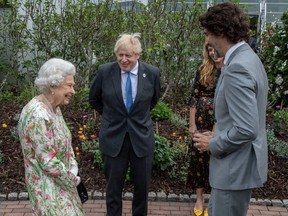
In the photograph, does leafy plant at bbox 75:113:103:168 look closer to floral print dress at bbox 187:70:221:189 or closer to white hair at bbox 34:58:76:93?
floral print dress at bbox 187:70:221:189

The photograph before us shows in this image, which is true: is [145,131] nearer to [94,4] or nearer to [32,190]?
[32,190]

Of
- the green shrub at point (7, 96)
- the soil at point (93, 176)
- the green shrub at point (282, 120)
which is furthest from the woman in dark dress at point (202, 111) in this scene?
the green shrub at point (7, 96)

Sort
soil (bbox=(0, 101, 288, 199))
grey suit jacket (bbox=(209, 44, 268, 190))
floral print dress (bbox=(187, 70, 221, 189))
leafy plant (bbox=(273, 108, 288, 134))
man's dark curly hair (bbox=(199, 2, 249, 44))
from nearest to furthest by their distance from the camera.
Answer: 1. grey suit jacket (bbox=(209, 44, 268, 190))
2. man's dark curly hair (bbox=(199, 2, 249, 44))
3. floral print dress (bbox=(187, 70, 221, 189))
4. soil (bbox=(0, 101, 288, 199))
5. leafy plant (bbox=(273, 108, 288, 134))

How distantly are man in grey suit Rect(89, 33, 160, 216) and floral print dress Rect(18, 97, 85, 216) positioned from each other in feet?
3.14

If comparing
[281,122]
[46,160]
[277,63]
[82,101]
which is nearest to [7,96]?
[82,101]

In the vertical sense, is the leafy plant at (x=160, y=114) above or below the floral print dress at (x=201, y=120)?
below

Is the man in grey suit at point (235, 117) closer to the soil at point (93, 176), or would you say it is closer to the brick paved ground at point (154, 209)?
the brick paved ground at point (154, 209)

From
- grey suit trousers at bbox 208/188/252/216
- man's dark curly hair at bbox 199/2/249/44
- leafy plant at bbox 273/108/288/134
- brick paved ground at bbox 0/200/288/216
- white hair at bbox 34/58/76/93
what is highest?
man's dark curly hair at bbox 199/2/249/44

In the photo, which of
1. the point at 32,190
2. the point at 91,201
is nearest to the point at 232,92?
the point at 32,190

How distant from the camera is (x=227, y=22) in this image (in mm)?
2412

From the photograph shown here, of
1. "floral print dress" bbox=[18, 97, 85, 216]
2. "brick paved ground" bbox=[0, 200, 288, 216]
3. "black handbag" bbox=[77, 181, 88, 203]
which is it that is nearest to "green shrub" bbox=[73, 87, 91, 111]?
"brick paved ground" bbox=[0, 200, 288, 216]

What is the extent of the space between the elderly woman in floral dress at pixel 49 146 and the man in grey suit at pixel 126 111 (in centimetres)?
94

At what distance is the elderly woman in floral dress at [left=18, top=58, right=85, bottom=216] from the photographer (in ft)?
8.85

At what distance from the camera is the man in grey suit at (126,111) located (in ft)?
12.6
